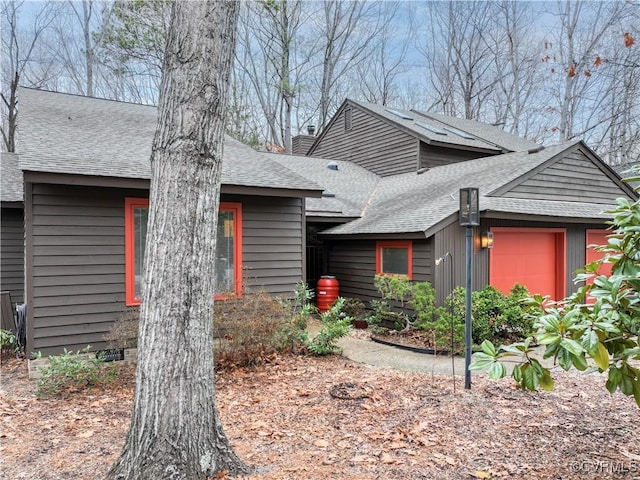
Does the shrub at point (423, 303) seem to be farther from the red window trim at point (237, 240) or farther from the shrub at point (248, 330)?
the red window trim at point (237, 240)

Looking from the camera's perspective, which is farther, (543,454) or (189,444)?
(543,454)

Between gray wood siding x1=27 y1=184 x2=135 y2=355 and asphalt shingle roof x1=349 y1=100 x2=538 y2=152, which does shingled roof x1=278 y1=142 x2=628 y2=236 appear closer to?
asphalt shingle roof x1=349 y1=100 x2=538 y2=152

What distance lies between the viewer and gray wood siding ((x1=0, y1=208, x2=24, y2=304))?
8.20m

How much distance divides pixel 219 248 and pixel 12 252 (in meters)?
4.34

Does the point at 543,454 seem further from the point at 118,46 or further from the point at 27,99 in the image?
the point at 118,46

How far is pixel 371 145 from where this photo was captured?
1557 cm

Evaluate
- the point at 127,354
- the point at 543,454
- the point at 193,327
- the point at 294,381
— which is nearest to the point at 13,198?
the point at 127,354

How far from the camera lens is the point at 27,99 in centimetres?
912

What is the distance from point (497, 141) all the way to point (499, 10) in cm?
1033

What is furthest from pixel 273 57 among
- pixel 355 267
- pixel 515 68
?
pixel 355 267

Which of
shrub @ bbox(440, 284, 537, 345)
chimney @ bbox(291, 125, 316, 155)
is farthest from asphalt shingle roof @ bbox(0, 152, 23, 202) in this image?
chimney @ bbox(291, 125, 316, 155)

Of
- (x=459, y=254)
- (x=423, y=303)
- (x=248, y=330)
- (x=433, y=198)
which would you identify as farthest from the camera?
(x=433, y=198)

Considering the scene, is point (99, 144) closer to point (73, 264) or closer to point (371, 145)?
point (73, 264)

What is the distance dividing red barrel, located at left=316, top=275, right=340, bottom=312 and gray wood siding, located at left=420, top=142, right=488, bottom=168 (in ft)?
19.2
